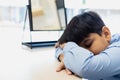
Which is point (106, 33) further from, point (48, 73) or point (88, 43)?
point (48, 73)

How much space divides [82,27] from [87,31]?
0.02 meters

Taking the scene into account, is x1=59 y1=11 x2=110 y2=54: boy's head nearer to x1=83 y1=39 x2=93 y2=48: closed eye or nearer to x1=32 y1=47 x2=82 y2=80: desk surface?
x1=83 y1=39 x2=93 y2=48: closed eye

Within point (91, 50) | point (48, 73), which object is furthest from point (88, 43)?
point (48, 73)

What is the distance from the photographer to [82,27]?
2.74 ft

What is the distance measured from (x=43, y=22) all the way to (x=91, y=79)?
834 mm

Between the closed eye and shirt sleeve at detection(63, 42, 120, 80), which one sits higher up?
the closed eye

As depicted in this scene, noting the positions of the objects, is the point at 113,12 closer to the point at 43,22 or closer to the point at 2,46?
the point at 43,22

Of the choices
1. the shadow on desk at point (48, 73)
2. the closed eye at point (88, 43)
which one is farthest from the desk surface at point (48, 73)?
the closed eye at point (88, 43)

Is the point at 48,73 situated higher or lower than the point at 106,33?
lower

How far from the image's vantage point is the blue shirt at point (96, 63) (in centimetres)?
74

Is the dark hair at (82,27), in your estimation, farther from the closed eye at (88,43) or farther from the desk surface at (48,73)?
the desk surface at (48,73)

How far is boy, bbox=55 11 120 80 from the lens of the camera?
0.74m

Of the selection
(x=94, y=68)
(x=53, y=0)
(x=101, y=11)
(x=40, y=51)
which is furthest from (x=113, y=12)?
(x=94, y=68)

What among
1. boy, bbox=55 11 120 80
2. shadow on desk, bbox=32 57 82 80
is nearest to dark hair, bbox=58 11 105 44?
boy, bbox=55 11 120 80
